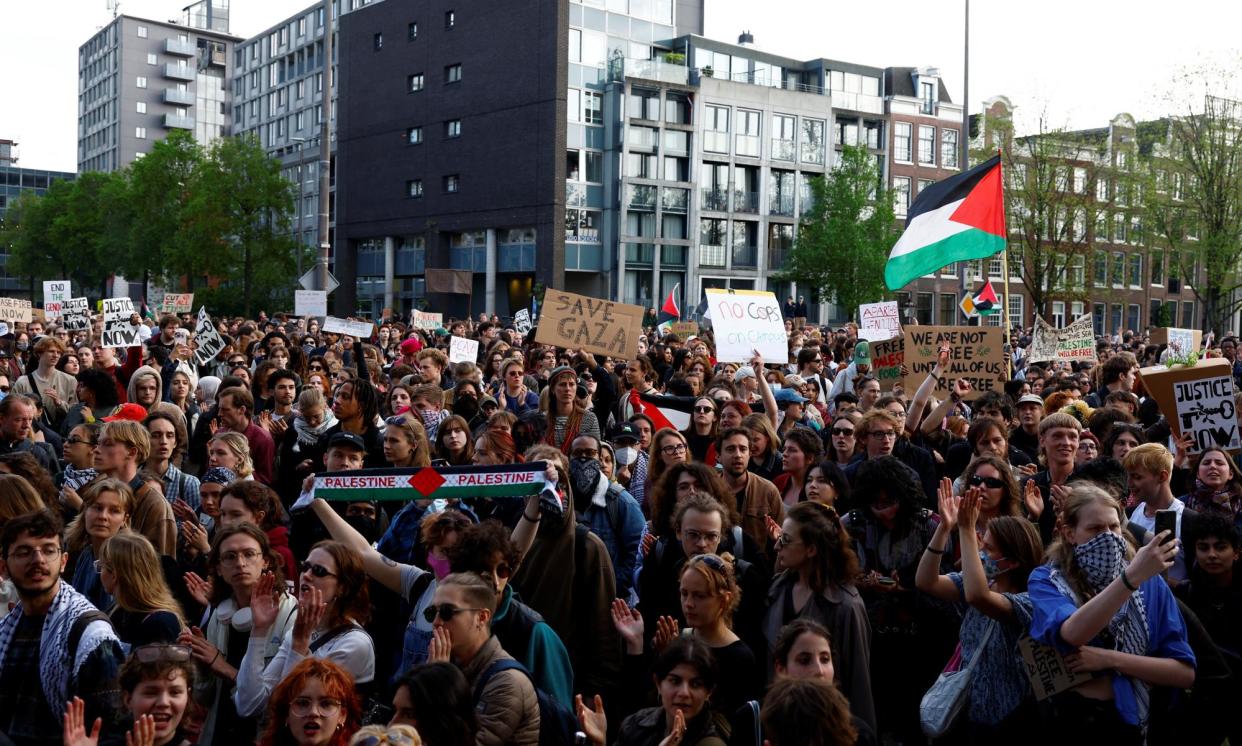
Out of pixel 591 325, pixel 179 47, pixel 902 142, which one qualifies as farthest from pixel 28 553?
pixel 179 47

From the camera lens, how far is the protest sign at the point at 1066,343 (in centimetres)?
1688

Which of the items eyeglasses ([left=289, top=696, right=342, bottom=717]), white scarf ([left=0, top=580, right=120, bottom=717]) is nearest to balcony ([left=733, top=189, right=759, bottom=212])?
white scarf ([left=0, top=580, right=120, bottom=717])

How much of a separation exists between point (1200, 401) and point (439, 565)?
5.41 m

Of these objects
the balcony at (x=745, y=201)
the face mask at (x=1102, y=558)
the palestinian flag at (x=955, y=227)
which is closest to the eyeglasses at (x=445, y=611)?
the face mask at (x=1102, y=558)

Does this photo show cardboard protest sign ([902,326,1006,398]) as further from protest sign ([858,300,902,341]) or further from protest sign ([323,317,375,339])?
protest sign ([323,317,375,339])

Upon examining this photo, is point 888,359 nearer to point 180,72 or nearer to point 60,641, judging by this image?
point 60,641

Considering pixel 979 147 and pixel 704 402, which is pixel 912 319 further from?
pixel 704 402

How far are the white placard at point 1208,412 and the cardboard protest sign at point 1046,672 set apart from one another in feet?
12.9

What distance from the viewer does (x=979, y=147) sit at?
4534cm

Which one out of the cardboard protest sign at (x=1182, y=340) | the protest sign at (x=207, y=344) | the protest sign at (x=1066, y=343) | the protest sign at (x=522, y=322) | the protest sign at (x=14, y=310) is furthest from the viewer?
the protest sign at (x=522, y=322)

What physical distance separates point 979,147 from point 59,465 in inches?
1630

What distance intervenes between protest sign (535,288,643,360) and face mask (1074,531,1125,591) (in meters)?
9.54

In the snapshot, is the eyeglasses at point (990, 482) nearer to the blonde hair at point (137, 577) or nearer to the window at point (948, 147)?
the blonde hair at point (137, 577)

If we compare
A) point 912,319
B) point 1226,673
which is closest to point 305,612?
point 1226,673
